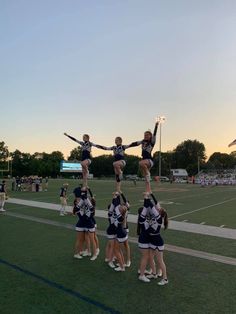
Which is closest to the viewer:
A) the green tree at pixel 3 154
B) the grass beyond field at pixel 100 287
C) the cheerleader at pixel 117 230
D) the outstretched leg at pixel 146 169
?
the grass beyond field at pixel 100 287

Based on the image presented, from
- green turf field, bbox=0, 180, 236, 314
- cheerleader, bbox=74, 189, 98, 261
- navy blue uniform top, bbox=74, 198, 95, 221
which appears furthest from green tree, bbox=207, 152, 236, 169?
navy blue uniform top, bbox=74, 198, 95, 221

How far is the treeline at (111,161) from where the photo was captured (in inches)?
5064

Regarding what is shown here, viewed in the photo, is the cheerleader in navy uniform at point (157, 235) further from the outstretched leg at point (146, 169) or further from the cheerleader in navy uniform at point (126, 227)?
the cheerleader in navy uniform at point (126, 227)

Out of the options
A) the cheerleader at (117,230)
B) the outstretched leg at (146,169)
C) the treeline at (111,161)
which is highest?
the treeline at (111,161)

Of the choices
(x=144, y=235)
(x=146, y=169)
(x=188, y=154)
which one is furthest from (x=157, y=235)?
(x=188, y=154)

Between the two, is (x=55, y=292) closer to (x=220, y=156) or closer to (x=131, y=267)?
(x=131, y=267)

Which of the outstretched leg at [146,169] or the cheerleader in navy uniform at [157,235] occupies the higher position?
the outstretched leg at [146,169]

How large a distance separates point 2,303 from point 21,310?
545 mm

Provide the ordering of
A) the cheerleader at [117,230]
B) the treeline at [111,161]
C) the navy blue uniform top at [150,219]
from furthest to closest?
1. the treeline at [111,161]
2. the cheerleader at [117,230]
3. the navy blue uniform top at [150,219]

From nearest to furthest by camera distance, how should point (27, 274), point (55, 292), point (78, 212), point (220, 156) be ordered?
point (55, 292)
point (27, 274)
point (78, 212)
point (220, 156)

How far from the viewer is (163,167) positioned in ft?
512

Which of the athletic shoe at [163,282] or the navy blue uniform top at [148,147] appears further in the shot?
the navy blue uniform top at [148,147]

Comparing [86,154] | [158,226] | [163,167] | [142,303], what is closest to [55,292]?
[142,303]

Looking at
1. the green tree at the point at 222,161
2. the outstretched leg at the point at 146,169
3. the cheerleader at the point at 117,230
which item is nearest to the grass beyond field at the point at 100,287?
the cheerleader at the point at 117,230
